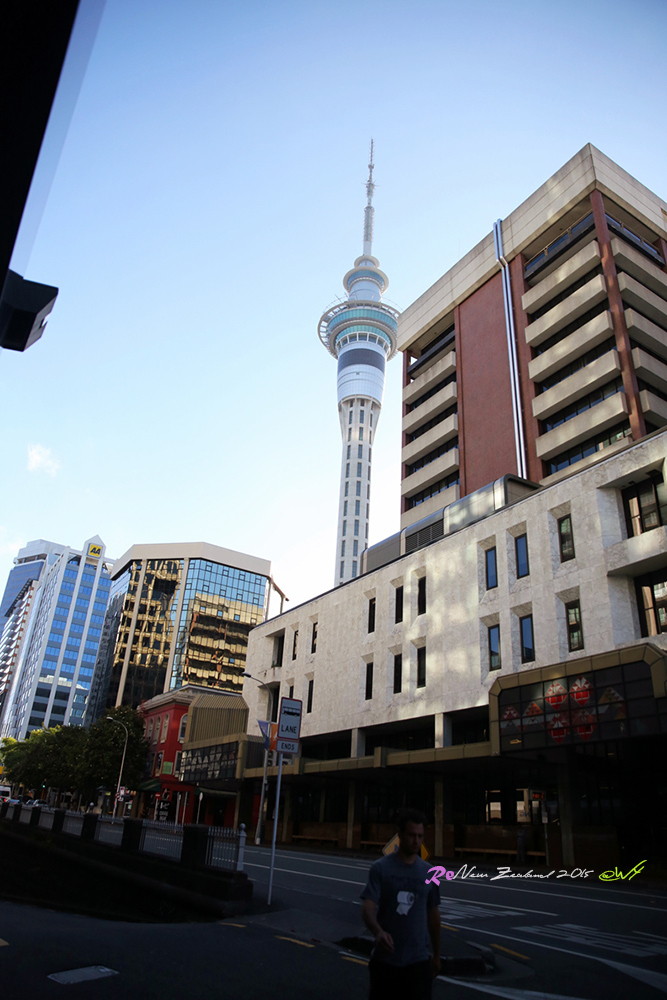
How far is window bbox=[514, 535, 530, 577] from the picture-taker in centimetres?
3128

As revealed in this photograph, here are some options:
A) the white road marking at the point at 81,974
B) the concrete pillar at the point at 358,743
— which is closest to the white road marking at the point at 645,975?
the white road marking at the point at 81,974

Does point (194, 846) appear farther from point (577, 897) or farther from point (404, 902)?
point (404, 902)

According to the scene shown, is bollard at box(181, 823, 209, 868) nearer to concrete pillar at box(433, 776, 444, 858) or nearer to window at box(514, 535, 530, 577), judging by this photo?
window at box(514, 535, 530, 577)

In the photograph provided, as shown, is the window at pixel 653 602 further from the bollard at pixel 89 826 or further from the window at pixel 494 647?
the bollard at pixel 89 826

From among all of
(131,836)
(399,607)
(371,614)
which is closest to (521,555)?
(399,607)

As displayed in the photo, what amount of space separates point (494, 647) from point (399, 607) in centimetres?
881

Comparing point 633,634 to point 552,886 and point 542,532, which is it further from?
point 552,886

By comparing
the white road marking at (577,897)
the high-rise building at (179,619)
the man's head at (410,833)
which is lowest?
the white road marking at (577,897)

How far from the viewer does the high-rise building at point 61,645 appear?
162 meters

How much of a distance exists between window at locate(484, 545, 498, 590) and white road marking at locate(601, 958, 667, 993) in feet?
80.0

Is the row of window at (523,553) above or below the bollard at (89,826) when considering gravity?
above

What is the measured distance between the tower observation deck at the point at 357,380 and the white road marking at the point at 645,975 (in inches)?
4596

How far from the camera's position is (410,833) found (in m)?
4.65

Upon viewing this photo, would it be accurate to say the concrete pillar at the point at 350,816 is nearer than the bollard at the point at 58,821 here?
No
